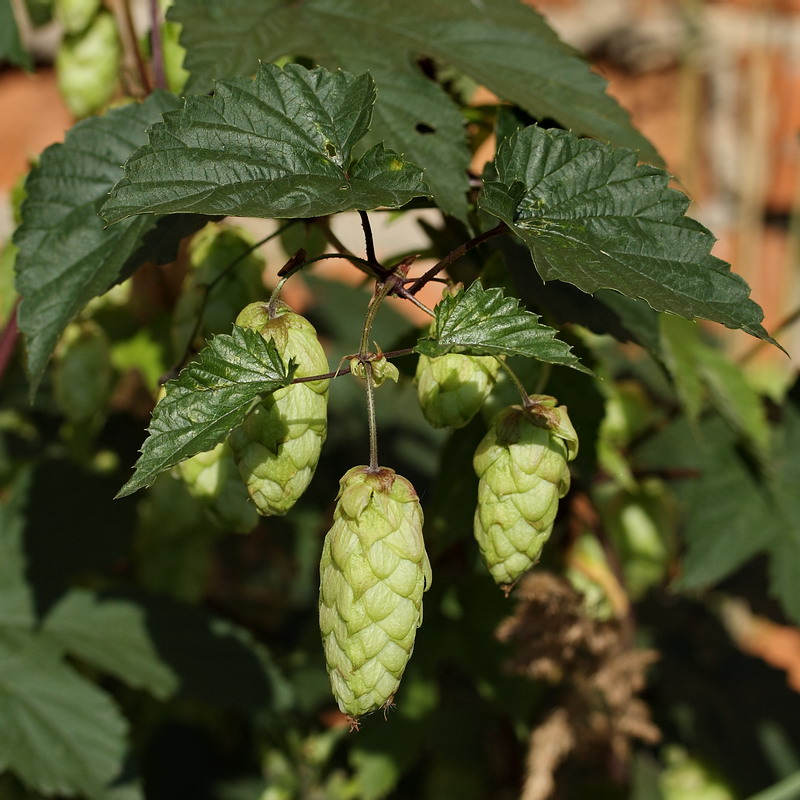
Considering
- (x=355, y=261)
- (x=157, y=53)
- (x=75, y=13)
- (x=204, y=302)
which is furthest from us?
(x=75, y=13)

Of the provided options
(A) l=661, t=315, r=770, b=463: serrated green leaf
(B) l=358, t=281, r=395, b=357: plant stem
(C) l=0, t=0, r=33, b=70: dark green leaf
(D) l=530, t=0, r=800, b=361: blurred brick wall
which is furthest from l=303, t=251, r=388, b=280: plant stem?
(D) l=530, t=0, r=800, b=361: blurred brick wall

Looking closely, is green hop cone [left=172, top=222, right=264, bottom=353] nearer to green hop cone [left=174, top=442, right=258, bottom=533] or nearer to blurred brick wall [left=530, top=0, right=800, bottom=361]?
green hop cone [left=174, top=442, right=258, bottom=533]

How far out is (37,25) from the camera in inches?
48.1

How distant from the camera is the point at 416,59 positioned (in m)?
0.88

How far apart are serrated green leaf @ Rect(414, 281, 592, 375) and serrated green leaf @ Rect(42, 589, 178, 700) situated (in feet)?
2.15

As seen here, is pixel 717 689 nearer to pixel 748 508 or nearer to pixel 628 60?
pixel 748 508

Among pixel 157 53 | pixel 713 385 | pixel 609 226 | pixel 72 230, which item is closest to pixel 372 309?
pixel 609 226

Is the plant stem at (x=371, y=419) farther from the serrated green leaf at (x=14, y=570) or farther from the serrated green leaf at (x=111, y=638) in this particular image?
the serrated green leaf at (x=14, y=570)

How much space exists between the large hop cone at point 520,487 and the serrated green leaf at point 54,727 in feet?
1.97

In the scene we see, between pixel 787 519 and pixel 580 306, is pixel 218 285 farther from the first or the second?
pixel 787 519

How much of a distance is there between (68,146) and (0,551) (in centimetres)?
55

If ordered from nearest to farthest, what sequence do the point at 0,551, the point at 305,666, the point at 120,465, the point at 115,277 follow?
the point at 115,277 → the point at 0,551 → the point at 305,666 → the point at 120,465

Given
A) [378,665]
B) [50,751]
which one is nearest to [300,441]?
[378,665]

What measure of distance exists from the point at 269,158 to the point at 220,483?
9.7 inches
